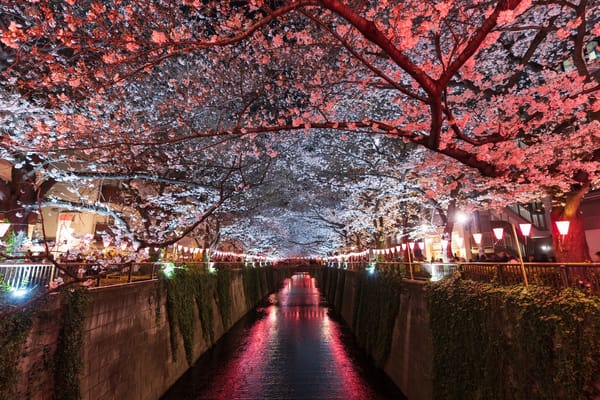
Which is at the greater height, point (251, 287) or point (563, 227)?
point (563, 227)

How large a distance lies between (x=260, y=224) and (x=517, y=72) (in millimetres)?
32743

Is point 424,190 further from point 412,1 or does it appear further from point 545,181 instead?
point 412,1

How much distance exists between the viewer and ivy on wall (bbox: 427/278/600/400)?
4539 mm

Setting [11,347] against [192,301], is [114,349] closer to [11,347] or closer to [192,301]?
[11,347]

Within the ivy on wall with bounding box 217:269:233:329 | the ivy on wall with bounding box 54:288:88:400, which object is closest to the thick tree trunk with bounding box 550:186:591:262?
the ivy on wall with bounding box 54:288:88:400

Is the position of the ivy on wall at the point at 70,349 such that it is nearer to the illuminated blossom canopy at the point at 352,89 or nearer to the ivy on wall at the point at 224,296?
the illuminated blossom canopy at the point at 352,89

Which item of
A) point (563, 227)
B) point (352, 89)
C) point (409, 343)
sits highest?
point (352, 89)

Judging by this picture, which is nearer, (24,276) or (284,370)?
(24,276)

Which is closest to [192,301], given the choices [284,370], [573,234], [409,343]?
[284,370]

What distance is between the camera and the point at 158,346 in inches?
496

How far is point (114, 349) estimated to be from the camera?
30.7 ft

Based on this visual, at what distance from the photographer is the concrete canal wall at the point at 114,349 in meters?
6.65

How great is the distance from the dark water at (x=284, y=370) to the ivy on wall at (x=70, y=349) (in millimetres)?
6656

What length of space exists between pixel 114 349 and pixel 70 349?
239cm
